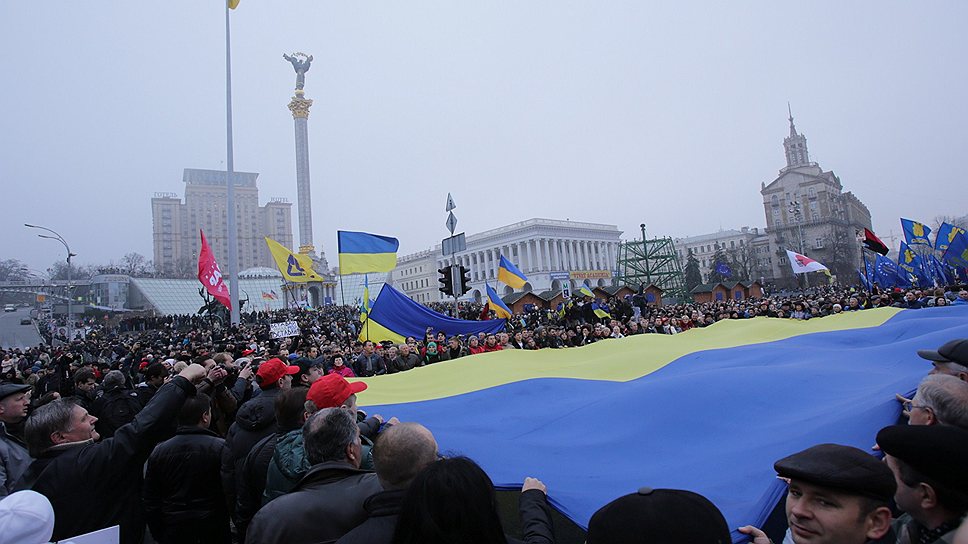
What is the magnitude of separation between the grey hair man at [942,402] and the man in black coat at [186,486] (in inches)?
156

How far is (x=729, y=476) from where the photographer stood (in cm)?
288

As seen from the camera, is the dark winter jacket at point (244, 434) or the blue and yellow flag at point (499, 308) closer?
the dark winter jacket at point (244, 434)

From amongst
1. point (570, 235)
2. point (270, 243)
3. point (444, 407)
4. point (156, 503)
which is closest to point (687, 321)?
point (444, 407)

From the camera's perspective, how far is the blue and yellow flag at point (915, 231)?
20.4m

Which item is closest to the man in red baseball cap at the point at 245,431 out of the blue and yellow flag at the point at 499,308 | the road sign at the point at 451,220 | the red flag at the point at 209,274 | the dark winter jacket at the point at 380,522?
the dark winter jacket at the point at 380,522

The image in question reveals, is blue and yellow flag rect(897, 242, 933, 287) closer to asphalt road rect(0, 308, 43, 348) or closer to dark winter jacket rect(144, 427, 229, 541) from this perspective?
dark winter jacket rect(144, 427, 229, 541)

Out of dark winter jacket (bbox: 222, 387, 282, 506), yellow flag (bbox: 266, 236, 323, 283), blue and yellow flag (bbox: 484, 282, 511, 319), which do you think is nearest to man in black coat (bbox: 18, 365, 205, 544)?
dark winter jacket (bbox: 222, 387, 282, 506)

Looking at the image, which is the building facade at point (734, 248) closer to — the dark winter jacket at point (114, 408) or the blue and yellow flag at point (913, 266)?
the blue and yellow flag at point (913, 266)

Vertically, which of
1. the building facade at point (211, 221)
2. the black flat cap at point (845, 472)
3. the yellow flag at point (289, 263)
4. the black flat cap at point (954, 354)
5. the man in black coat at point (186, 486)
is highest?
the building facade at point (211, 221)

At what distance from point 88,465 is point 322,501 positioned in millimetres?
1390

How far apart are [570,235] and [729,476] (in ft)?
301

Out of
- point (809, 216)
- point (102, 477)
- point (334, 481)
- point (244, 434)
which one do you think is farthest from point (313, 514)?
point (809, 216)

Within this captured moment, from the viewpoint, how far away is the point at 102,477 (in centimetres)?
275

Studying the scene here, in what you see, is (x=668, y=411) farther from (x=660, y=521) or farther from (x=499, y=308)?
(x=499, y=308)
